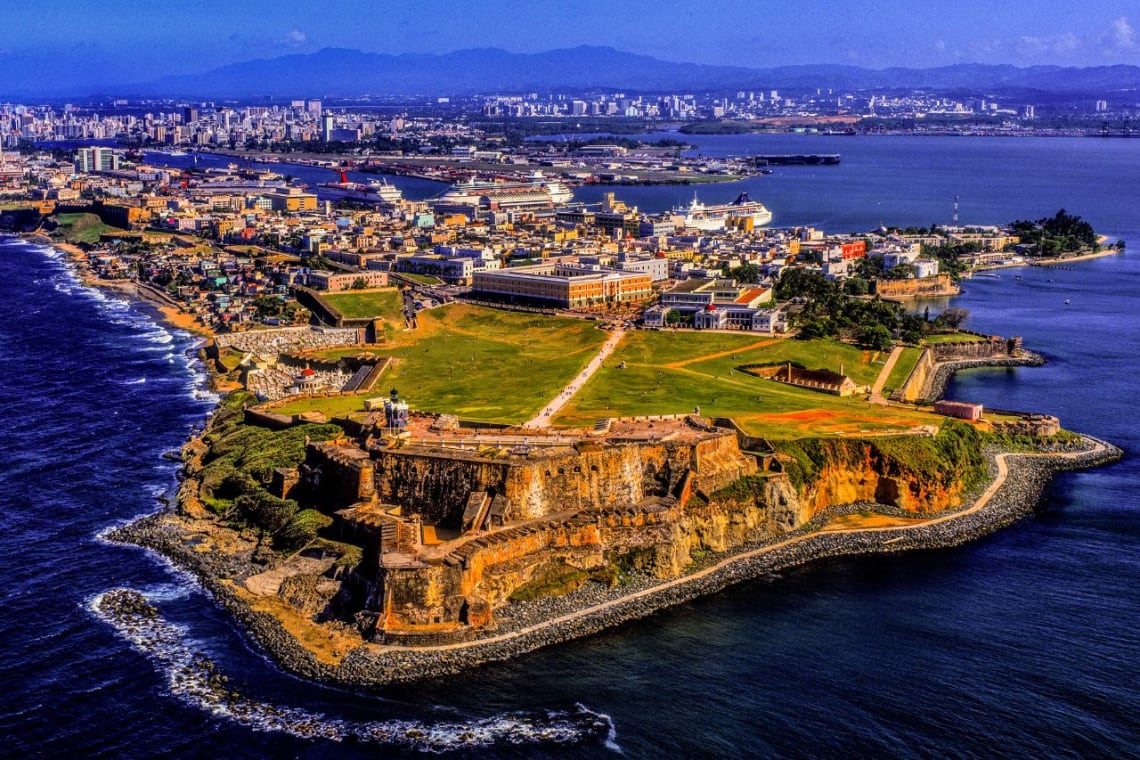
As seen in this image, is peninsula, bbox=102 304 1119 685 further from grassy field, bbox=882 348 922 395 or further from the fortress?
grassy field, bbox=882 348 922 395

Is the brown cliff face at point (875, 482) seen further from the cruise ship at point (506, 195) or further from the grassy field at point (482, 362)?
the cruise ship at point (506, 195)

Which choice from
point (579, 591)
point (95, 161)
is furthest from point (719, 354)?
point (95, 161)

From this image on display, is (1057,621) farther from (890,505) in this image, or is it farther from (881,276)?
(881,276)

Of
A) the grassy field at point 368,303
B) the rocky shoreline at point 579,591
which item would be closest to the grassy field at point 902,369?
the rocky shoreline at point 579,591

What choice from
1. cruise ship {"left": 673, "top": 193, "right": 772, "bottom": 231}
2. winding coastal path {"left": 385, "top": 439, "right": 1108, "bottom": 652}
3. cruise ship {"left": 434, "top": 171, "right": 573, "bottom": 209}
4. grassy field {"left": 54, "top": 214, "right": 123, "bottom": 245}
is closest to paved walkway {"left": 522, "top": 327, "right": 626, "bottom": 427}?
winding coastal path {"left": 385, "top": 439, "right": 1108, "bottom": 652}

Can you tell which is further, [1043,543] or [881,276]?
[881,276]

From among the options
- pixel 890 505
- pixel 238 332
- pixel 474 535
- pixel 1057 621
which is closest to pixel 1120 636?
pixel 1057 621

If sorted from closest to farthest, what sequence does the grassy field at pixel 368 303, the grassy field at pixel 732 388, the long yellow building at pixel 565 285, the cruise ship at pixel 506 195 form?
the grassy field at pixel 732 388 < the grassy field at pixel 368 303 < the long yellow building at pixel 565 285 < the cruise ship at pixel 506 195
